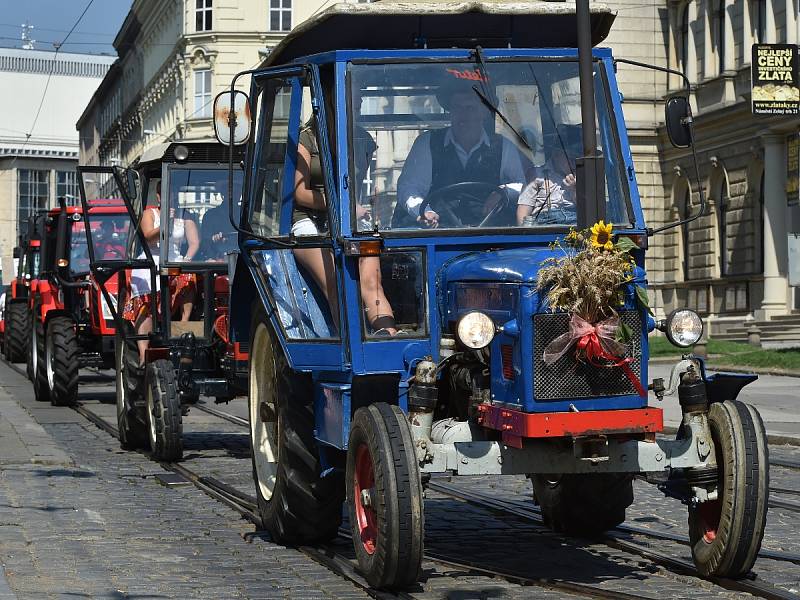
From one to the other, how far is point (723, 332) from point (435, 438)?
34.3m

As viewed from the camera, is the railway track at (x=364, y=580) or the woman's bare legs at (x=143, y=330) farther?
the woman's bare legs at (x=143, y=330)

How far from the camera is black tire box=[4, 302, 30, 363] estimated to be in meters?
35.5

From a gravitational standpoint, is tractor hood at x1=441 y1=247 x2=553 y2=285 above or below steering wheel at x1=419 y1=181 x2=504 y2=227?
below

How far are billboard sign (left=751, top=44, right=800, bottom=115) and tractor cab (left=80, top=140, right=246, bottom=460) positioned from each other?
21.0 metres

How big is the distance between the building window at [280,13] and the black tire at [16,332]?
107 ft

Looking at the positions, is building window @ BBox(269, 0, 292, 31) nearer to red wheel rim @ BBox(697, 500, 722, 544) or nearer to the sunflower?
red wheel rim @ BBox(697, 500, 722, 544)

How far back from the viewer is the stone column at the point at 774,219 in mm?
39594

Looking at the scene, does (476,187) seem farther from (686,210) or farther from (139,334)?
(686,210)

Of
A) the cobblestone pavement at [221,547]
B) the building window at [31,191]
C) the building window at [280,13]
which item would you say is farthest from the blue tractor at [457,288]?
the building window at [31,191]

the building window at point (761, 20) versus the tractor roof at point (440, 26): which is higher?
the building window at point (761, 20)

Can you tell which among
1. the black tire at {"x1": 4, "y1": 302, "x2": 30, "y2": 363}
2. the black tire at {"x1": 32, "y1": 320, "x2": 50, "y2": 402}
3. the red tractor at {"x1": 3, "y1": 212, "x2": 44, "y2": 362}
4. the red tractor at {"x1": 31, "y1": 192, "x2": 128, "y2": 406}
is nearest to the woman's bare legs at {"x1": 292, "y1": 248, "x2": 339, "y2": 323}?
the red tractor at {"x1": 31, "y1": 192, "x2": 128, "y2": 406}

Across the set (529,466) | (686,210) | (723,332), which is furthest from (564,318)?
(686,210)

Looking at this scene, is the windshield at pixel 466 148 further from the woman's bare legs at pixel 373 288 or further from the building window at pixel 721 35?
the building window at pixel 721 35

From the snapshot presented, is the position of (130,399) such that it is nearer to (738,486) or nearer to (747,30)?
(738,486)
